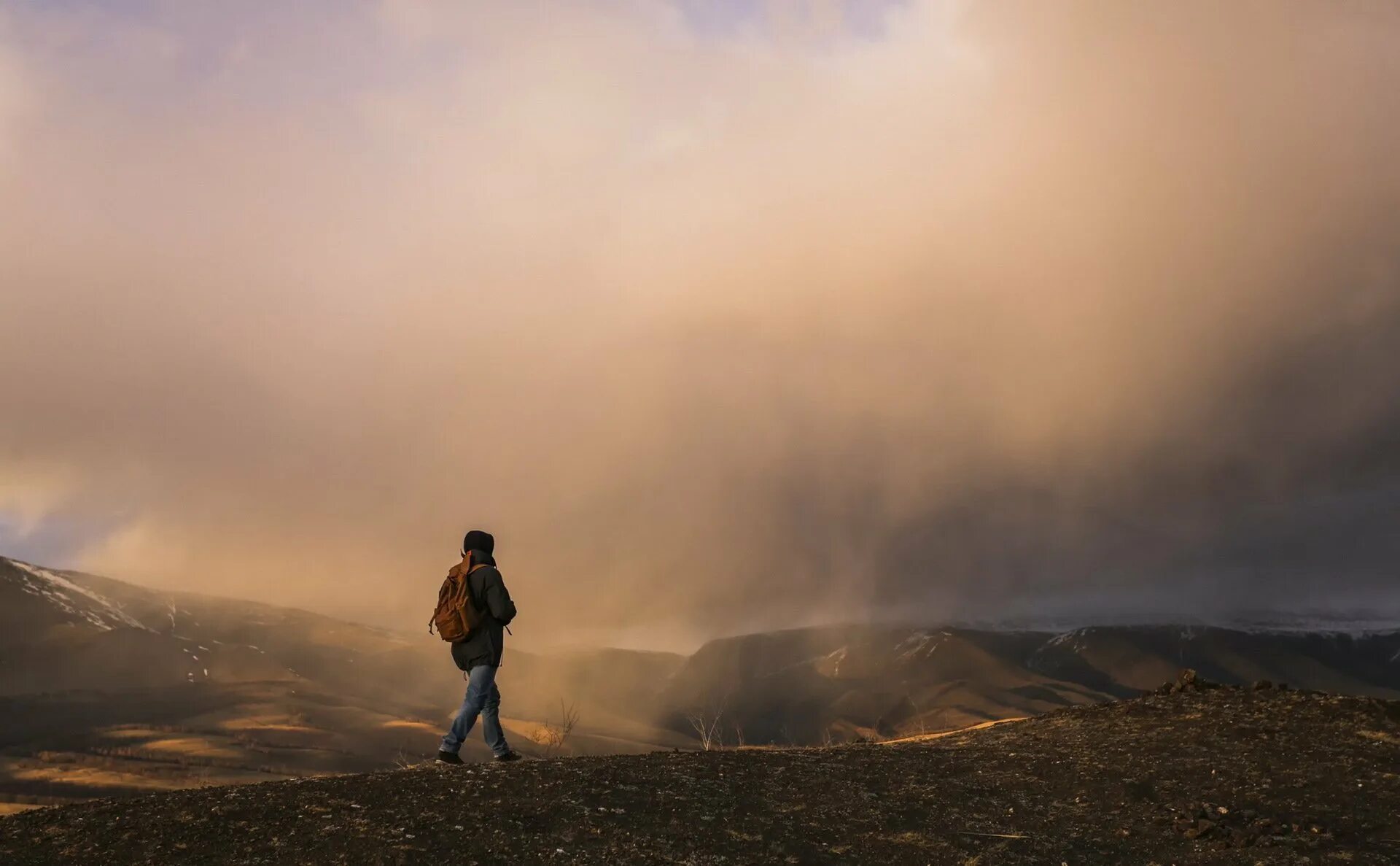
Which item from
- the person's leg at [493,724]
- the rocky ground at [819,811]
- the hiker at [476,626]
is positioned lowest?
the rocky ground at [819,811]

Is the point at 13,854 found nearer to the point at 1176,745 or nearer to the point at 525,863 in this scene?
the point at 525,863

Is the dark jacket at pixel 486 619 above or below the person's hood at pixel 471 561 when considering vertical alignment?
below

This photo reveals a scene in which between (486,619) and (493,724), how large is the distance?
1518 millimetres

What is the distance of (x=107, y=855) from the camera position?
359 inches

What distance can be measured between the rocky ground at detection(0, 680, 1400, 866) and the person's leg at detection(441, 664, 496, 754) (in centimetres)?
64

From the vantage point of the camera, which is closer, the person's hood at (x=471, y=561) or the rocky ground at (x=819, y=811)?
the rocky ground at (x=819, y=811)

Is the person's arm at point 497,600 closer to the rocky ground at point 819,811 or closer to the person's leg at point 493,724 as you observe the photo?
the person's leg at point 493,724

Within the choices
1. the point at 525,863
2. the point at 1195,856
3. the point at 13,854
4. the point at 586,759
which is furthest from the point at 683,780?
the point at 13,854

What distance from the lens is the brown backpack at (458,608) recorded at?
13.8 metres

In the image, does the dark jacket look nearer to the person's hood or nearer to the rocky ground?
the person's hood

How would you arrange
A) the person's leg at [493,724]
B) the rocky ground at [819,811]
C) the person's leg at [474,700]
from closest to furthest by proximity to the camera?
the rocky ground at [819,811], the person's leg at [474,700], the person's leg at [493,724]

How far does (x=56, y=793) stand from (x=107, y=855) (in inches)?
6334

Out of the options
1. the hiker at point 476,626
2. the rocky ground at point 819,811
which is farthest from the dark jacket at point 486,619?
the rocky ground at point 819,811

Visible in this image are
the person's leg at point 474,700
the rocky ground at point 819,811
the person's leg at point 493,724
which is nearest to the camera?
the rocky ground at point 819,811
